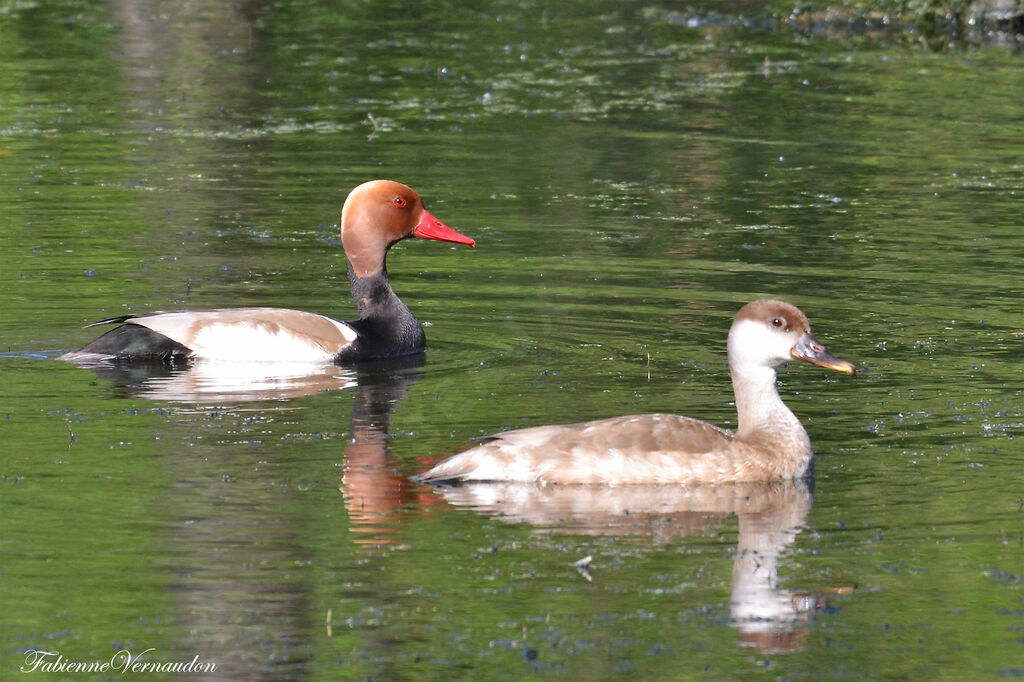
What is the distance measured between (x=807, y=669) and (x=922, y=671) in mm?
437

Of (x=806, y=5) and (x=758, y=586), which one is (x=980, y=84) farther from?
(x=758, y=586)

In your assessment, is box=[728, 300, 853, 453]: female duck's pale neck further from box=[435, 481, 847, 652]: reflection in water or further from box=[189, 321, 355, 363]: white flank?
box=[189, 321, 355, 363]: white flank

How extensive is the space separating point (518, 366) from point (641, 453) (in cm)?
305

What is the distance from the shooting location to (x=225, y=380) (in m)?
12.2

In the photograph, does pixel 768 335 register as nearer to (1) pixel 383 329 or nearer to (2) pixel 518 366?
(2) pixel 518 366

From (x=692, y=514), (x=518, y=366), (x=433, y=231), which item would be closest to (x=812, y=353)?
(x=692, y=514)

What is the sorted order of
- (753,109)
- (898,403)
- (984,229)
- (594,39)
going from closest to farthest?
(898,403)
(984,229)
(753,109)
(594,39)

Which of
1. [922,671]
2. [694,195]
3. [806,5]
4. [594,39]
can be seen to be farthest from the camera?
[806,5]

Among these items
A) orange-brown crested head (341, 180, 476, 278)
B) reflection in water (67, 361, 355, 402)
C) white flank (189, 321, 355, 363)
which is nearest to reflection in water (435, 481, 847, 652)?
reflection in water (67, 361, 355, 402)

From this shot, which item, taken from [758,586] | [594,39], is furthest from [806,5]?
[758,586]

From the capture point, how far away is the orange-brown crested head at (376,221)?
45.5 ft

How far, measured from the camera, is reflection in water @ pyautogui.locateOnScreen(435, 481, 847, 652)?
26.0 feet

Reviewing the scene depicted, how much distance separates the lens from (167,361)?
1271cm
